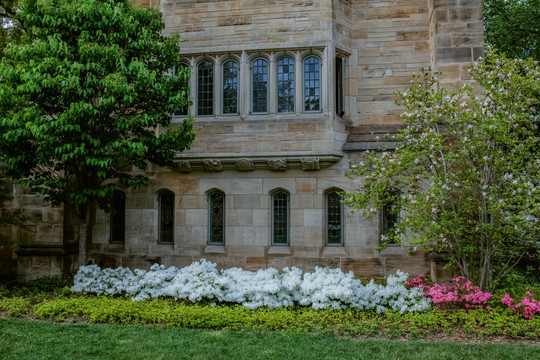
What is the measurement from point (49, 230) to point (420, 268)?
8792 millimetres

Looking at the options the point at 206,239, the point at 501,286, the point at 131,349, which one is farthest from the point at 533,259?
the point at 131,349

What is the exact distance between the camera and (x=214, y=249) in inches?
509

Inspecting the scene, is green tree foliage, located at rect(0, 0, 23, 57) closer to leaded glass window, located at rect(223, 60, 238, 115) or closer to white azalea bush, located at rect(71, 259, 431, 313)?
leaded glass window, located at rect(223, 60, 238, 115)

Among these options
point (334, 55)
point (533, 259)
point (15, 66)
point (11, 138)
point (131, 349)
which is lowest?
point (131, 349)

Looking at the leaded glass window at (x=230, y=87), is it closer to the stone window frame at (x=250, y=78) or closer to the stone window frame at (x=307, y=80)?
the stone window frame at (x=250, y=78)

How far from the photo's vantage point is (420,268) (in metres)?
12.2

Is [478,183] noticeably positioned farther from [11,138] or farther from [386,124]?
[11,138]

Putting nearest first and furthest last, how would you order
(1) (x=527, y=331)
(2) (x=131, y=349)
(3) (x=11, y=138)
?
1. (2) (x=131, y=349)
2. (1) (x=527, y=331)
3. (3) (x=11, y=138)

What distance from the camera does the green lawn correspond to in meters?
7.17

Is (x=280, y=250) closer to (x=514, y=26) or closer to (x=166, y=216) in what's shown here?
(x=166, y=216)

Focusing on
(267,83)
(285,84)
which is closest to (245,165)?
(267,83)

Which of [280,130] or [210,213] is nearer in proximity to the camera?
[280,130]

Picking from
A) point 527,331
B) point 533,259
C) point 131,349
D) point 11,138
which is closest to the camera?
point 131,349

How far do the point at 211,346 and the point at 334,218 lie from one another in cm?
582
